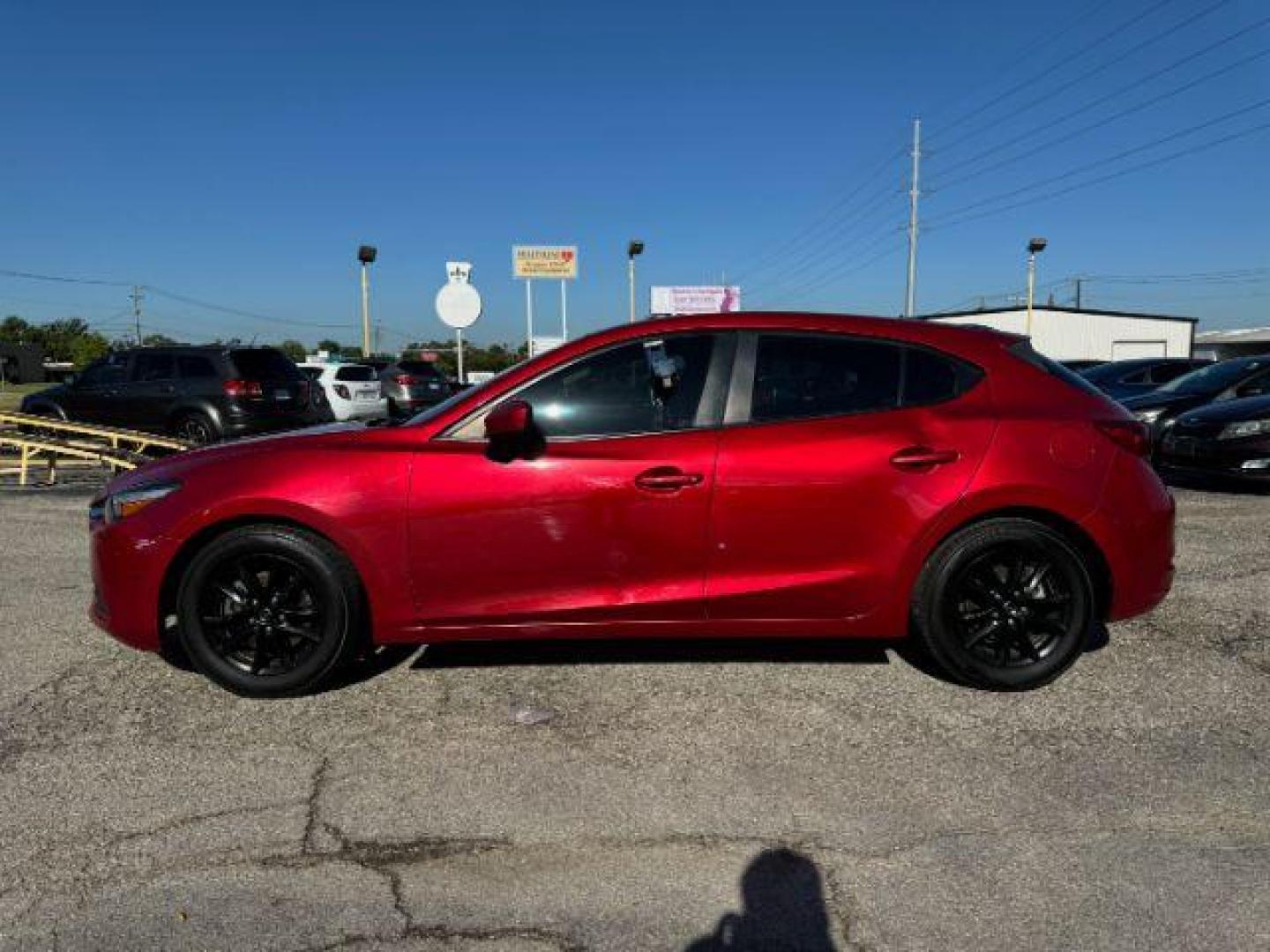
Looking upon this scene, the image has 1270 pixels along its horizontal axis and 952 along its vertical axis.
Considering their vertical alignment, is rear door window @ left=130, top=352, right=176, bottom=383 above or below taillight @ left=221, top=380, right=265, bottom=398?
above

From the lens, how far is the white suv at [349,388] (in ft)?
52.4

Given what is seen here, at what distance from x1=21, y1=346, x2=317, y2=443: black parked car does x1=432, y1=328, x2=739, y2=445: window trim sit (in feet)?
29.5

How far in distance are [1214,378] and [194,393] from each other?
44.9ft

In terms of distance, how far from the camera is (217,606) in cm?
366

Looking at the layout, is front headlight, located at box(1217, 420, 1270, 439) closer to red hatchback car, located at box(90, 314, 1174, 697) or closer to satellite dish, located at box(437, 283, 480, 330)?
red hatchback car, located at box(90, 314, 1174, 697)

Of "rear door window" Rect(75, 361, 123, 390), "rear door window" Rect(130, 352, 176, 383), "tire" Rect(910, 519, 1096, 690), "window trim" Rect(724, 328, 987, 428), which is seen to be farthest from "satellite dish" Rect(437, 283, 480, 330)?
"tire" Rect(910, 519, 1096, 690)

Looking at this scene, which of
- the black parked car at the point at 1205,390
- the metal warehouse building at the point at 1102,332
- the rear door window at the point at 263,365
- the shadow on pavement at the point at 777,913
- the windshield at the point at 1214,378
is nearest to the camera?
the shadow on pavement at the point at 777,913

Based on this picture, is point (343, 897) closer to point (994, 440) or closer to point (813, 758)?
point (813, 758)

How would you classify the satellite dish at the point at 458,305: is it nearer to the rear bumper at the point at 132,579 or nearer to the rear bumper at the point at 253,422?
the rear bumper at the point at 253,422

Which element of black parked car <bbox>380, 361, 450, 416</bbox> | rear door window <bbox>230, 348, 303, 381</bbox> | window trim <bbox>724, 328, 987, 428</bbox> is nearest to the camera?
window trim <bbox>724, 328, 987, 428</bbox>

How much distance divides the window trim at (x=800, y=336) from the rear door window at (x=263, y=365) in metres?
9.72

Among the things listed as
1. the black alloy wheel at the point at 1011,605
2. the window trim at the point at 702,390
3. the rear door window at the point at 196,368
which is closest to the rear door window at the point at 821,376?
the window trim at the point at 702,390

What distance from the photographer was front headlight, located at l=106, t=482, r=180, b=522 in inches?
143

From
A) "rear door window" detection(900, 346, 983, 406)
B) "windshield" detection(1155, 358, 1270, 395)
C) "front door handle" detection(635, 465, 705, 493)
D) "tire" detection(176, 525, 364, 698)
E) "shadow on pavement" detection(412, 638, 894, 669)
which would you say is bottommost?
"shadow on pavement" detection(412, 638, 894, 669)
